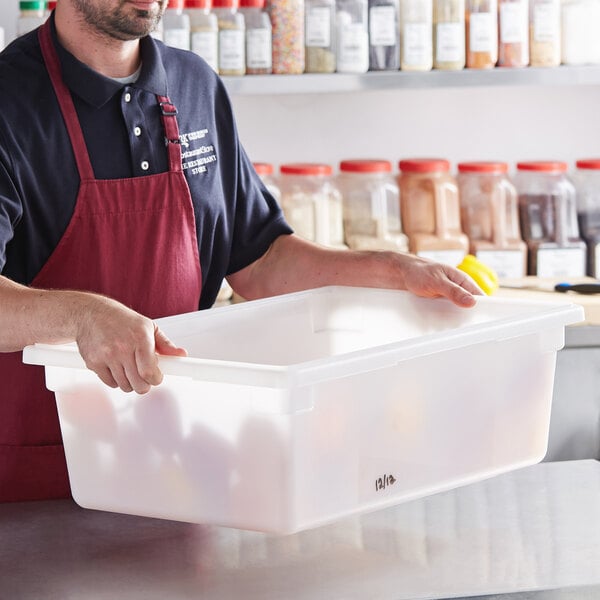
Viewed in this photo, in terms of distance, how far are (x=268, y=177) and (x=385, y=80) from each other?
34cm

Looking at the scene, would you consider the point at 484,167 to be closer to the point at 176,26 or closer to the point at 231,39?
the point at 231,39

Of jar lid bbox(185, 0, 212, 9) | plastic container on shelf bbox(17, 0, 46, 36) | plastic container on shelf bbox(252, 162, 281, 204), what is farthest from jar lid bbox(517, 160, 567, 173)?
plastic container on shelf bbox(17, 0, 46, 36)

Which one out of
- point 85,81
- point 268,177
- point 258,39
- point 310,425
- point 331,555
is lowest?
point 331,555

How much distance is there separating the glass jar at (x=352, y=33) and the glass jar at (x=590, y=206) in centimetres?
58

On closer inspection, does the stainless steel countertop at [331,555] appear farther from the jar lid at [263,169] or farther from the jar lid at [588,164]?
the jar lid at [588,164]

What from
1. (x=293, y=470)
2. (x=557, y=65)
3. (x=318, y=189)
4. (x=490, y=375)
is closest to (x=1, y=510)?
(x=293, y=470)

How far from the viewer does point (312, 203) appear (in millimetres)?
2701

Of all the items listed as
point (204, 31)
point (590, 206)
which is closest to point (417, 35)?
point (204, 31)

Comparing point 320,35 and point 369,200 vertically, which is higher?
point 320,35

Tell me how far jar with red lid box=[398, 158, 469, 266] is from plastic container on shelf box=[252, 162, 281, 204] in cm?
27

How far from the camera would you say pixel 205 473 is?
3.91 ft

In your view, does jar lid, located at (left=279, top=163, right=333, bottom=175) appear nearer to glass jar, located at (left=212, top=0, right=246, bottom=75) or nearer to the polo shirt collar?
glass jar, located at (left=212, top=0, right=246, bottom=75)

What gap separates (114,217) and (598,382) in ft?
4.27

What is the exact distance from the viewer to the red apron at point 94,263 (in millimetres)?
1588
